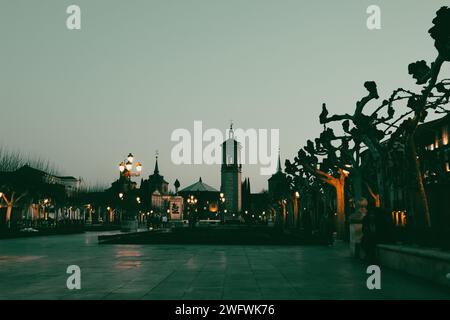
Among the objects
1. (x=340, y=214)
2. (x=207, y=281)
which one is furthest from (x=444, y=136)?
(x=207, y=281)

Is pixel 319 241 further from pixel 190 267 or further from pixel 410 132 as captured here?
pixel 190 267

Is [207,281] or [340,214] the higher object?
[340,214]

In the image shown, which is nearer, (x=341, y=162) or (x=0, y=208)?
(x=341, y=162)

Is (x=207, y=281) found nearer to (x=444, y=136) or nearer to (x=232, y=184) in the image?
(x=444, y=136)

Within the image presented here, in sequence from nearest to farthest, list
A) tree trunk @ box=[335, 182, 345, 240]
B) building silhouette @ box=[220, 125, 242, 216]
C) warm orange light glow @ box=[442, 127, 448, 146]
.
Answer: tree trunk @ box=[335, 182, 345, 240]
warm orange light glow @ box=[442, 127, 448, 146]
building silhouette @ box=[220, 125, 242, 216]

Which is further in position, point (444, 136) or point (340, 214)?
point (444, 136)

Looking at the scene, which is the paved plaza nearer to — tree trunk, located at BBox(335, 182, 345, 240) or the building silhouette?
tree trunk, located at BBox(335, 182, 345, 240)

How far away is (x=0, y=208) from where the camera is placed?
80.6 m

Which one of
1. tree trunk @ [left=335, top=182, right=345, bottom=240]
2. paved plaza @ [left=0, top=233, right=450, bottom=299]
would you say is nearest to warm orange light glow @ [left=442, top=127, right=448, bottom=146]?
tree trunk @ [left=335, top=182, right=345, bottom=240]

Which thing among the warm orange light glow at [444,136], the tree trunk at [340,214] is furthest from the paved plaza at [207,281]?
the warm orange light glow at [444,136]

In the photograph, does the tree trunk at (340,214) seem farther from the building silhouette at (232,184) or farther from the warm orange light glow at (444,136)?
the building silhouette at (232,184)
